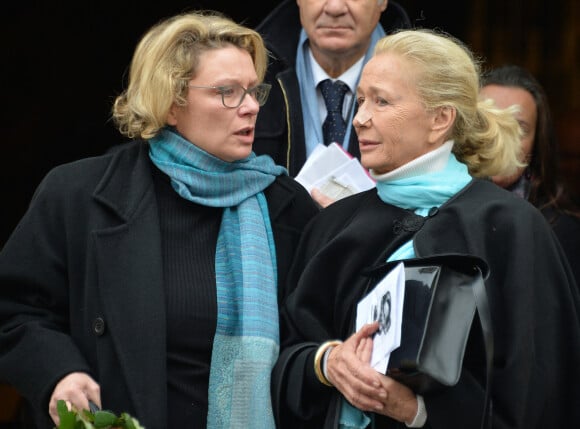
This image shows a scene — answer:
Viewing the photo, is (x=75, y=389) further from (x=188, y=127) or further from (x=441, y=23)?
(x=441, y=23)

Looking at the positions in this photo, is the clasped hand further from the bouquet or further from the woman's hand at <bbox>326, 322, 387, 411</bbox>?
the bouquet

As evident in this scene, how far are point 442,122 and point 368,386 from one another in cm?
90

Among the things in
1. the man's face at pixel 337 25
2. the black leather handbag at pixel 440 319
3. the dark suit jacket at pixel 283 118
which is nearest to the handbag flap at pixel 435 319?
the black leather handbag at pixel 440 319

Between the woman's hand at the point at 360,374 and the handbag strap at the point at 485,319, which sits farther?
the woman's hand at the point at 360,374

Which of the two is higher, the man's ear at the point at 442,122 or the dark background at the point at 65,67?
the man's ear at the point at 442,122

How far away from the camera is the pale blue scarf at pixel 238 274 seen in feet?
12.6

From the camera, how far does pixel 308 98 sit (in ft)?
16.0

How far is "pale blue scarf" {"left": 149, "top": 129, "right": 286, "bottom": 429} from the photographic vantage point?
3.85 meters

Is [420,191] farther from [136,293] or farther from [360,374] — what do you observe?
[136,293]

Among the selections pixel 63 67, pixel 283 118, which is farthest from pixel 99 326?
pixel 63 67

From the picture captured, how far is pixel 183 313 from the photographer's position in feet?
→ 12.6

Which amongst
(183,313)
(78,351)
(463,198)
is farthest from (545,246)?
(78,351)

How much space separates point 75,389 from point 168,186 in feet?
2.40

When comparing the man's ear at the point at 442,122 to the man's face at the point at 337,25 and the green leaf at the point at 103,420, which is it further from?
the green leaf at the point at 103,420
